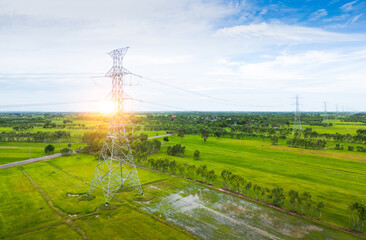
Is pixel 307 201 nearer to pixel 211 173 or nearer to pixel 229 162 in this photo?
pixel 211 173

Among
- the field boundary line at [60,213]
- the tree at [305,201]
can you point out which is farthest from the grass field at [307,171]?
the field boundary line at [60,213]

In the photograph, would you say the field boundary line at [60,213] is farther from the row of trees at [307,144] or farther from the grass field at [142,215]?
the row of trees at [307,144]

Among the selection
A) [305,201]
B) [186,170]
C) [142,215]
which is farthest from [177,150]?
[305,201]

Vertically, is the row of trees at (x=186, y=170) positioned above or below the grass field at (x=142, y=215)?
above

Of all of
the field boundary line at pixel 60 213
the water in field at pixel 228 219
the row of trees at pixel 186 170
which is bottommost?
the water in field at pixel 228 219

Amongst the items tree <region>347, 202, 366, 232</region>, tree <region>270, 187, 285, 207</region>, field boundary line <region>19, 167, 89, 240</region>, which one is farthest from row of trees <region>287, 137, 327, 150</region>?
field boundary line <region>19, 167, 89, 240</region>

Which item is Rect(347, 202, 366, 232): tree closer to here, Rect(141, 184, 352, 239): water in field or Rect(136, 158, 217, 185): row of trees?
Rect(141, 184, 352, 239): water in field

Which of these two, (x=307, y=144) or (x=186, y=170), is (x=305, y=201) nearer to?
(x=186, y=170)
